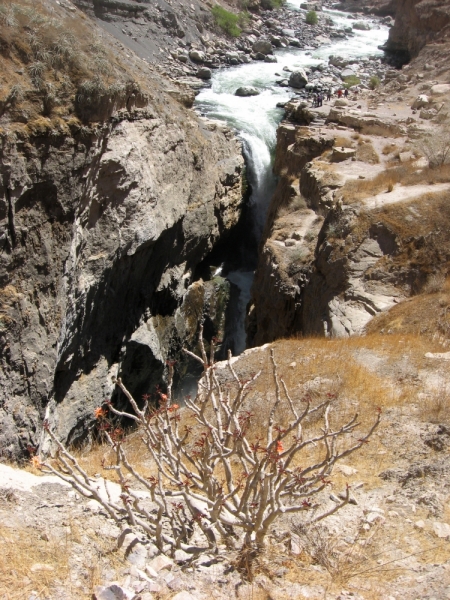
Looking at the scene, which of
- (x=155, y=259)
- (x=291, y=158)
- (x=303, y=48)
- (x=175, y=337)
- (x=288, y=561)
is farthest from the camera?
(x=303, y=48)

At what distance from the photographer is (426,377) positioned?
7078 millimetres

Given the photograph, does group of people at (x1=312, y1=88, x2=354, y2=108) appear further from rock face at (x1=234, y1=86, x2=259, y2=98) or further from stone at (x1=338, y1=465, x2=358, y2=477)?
stone at (x1=338, y1=465, x2=358, y2=477)

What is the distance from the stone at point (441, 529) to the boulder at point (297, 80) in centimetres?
2821

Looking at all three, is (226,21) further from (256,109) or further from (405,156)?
(405,156)

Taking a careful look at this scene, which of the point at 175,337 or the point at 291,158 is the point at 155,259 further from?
the point at 291,158

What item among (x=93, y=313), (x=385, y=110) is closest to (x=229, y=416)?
(x=93, y=313)

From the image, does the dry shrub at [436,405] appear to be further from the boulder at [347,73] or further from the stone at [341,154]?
the boulder at [347,73]

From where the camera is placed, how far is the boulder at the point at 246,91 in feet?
87.0

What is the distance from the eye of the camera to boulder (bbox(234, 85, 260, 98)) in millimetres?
26516

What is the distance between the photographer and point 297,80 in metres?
28.8

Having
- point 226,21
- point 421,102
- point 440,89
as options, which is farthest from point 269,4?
point 421,102

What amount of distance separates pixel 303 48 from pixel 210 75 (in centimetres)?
1147

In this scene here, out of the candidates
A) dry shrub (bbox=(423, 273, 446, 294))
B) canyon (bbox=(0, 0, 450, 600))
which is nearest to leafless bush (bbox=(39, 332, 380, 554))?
canyon (bbox=(0, 0, 450, 600))

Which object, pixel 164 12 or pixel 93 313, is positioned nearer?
pixel 93 313
